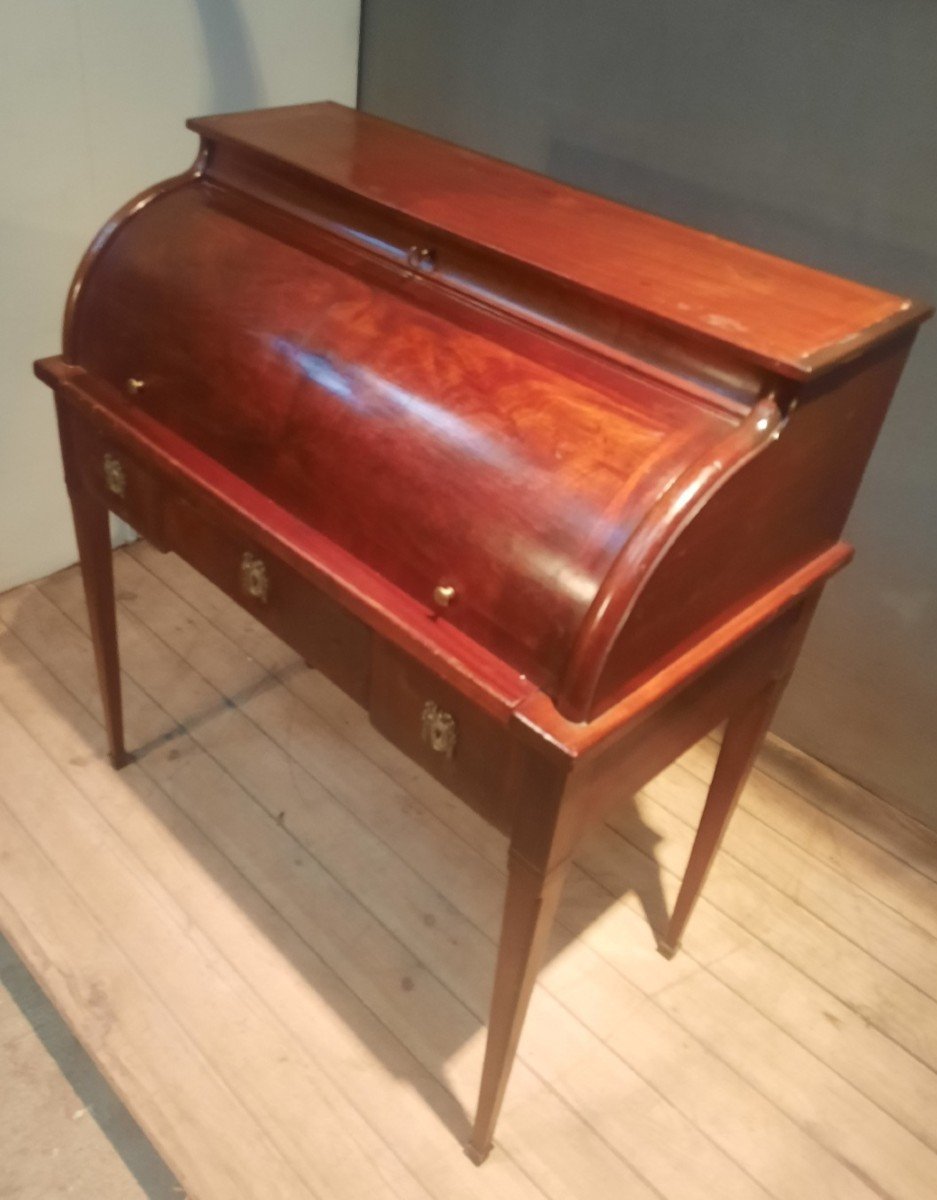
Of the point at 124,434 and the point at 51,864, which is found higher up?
the point at 124,434

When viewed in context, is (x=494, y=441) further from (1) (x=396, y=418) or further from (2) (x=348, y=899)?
(2) (x=348, y=899)

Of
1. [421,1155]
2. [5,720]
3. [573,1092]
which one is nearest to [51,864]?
[5,720]

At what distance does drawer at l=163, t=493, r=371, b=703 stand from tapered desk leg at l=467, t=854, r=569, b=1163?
28 centimetres

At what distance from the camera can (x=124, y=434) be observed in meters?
1.31

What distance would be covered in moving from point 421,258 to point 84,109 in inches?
40.5

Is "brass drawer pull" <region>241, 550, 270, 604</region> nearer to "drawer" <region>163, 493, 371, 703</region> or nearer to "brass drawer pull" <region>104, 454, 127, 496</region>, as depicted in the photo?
"drawer" <region>163, 493, 371, 703</region>

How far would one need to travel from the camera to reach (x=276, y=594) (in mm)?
1233

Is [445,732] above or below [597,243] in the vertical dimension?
below

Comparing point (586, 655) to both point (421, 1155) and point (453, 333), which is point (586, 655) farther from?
point (421, 1155)

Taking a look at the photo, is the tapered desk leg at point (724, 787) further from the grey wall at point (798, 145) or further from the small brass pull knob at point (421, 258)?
the small brass pull knob at point (421, 258)

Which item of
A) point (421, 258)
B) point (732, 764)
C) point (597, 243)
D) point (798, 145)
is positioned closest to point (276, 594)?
point (421, 258)

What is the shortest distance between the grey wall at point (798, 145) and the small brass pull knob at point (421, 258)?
0.72 meters

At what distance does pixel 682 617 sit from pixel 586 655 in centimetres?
14

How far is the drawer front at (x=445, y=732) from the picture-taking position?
101 centimetres
